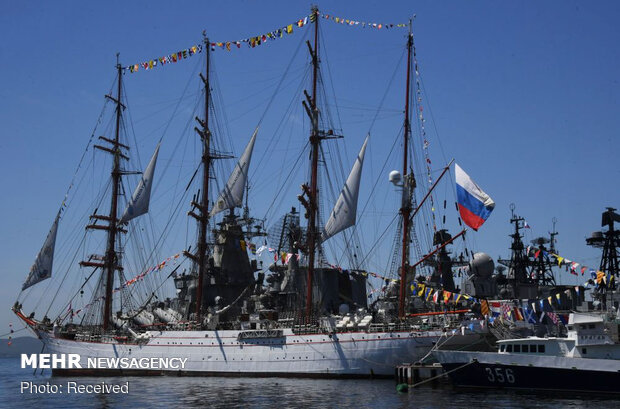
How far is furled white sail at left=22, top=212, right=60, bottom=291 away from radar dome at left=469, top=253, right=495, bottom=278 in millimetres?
41126

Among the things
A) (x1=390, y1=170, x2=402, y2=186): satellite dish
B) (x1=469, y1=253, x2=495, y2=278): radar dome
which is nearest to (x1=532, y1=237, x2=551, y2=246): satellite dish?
(x1=469, y1=253, x2=495, y2=278): radar dome

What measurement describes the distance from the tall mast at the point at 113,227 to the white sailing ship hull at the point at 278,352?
4.26m

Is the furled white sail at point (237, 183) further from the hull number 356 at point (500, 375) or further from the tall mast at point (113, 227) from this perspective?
the hull number 356 at point (500, 375)

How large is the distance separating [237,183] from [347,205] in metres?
12.4

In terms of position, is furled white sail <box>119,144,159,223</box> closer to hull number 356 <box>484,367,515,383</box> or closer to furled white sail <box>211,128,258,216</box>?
furled white sail <box>211,128,258,216</box>

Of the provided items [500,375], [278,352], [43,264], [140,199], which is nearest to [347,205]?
[278,352]

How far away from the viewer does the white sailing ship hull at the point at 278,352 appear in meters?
43.1

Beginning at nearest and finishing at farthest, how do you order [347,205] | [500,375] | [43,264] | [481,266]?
1. [500,375]
2. [347,205]
3. [43,264]
4. [481,266]

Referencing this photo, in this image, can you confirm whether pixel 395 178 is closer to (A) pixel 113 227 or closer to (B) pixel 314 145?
(B) pixel 314 145

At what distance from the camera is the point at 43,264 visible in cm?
6028

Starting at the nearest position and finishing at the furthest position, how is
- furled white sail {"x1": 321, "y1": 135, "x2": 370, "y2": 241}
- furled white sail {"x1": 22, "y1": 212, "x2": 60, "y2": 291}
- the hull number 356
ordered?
1. the hull number 356
2. furled white sail {"x1": 321, "y1": 135, "x2": 370, "y2": 241}
3. furled white sail {"x1": 22, "y1": 212, "x2": 60, "y2": 291}

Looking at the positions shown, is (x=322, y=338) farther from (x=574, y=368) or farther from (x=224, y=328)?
(x=574, y=368)

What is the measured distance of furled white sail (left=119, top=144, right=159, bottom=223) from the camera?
202 feet

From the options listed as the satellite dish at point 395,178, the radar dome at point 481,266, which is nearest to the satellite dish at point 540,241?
the radar dome at point 481,266
